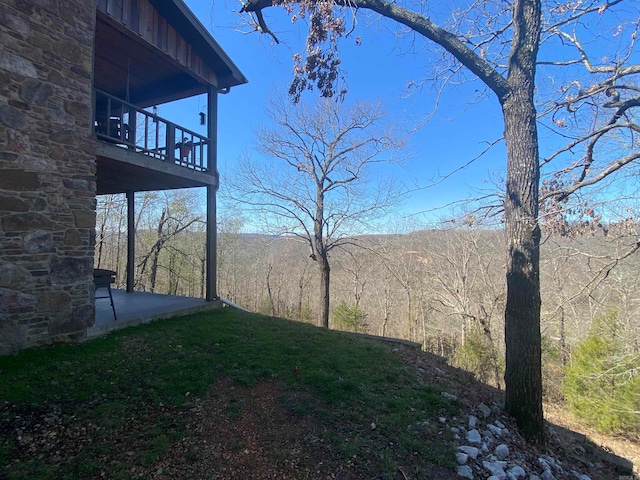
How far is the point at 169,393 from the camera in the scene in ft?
10.1

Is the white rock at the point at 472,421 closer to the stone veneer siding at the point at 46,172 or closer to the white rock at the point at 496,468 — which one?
the white rock at the point at 496,468

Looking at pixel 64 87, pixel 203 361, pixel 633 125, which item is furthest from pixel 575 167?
pixel 64 87

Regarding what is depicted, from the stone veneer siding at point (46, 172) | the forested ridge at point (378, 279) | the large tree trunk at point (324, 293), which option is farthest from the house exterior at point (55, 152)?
the forested ridge at point (378, 279)

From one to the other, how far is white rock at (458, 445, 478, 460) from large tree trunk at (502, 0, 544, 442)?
104cm

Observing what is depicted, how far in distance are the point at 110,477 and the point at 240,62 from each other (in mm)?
7622

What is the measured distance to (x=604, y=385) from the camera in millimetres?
8375

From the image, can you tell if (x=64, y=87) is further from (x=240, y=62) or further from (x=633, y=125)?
(x=633, y=125)

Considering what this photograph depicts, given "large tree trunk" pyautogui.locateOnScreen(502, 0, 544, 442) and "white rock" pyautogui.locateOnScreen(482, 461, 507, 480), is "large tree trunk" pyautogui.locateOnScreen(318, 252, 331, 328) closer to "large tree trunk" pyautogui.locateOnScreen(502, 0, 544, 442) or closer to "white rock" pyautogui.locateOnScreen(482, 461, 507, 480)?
"large tree trunk" pyautogui.locateOnScreen(502, 0, 544, 442)

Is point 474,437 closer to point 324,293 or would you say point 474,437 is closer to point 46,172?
point 46,172

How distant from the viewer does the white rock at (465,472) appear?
7.84ft

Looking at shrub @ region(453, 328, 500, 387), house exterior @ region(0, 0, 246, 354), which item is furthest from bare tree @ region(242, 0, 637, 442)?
shrub @ region(453, 328, 500, 387)

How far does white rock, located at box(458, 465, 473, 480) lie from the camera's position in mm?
2389

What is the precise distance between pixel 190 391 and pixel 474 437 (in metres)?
2.77

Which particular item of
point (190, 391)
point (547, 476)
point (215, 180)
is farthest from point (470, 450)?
point (215, 180)
